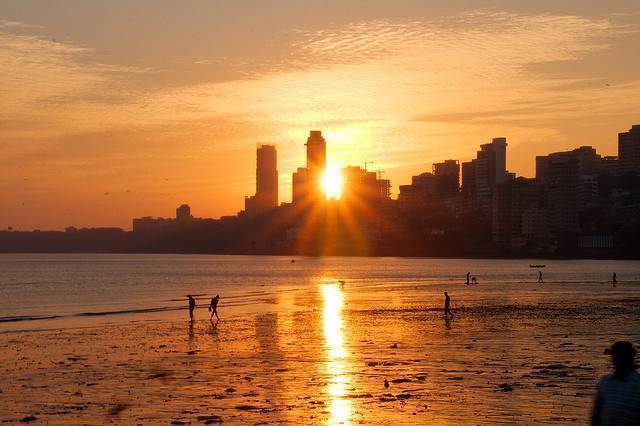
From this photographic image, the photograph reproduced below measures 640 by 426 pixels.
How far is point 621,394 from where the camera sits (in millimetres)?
10898

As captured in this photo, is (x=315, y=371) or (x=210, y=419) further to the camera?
(x=315, y=371)

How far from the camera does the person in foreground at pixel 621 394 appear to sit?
10.8m

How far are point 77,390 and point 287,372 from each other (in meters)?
7.85

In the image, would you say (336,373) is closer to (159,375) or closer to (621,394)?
(159,375)

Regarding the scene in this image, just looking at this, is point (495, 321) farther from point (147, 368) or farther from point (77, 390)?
point (77, 390)

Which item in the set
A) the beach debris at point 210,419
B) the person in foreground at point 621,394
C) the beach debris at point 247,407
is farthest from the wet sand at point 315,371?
the person in foreground at point 621,394

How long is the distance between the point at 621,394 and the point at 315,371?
66.7 feet

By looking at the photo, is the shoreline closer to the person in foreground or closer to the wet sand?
the wet sand

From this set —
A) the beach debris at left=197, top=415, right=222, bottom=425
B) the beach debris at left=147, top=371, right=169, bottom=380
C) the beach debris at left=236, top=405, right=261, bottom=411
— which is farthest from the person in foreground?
the beach debris at left=147, top=371, right=169, bottom=380

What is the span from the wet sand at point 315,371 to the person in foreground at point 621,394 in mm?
10280

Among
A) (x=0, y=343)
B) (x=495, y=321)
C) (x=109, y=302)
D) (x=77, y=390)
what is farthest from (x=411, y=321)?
(x=109, y=302)

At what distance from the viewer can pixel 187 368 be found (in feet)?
105

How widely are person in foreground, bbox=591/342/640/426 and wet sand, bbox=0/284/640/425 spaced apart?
33.7ft

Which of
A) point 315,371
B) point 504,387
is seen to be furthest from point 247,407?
point 504,387
